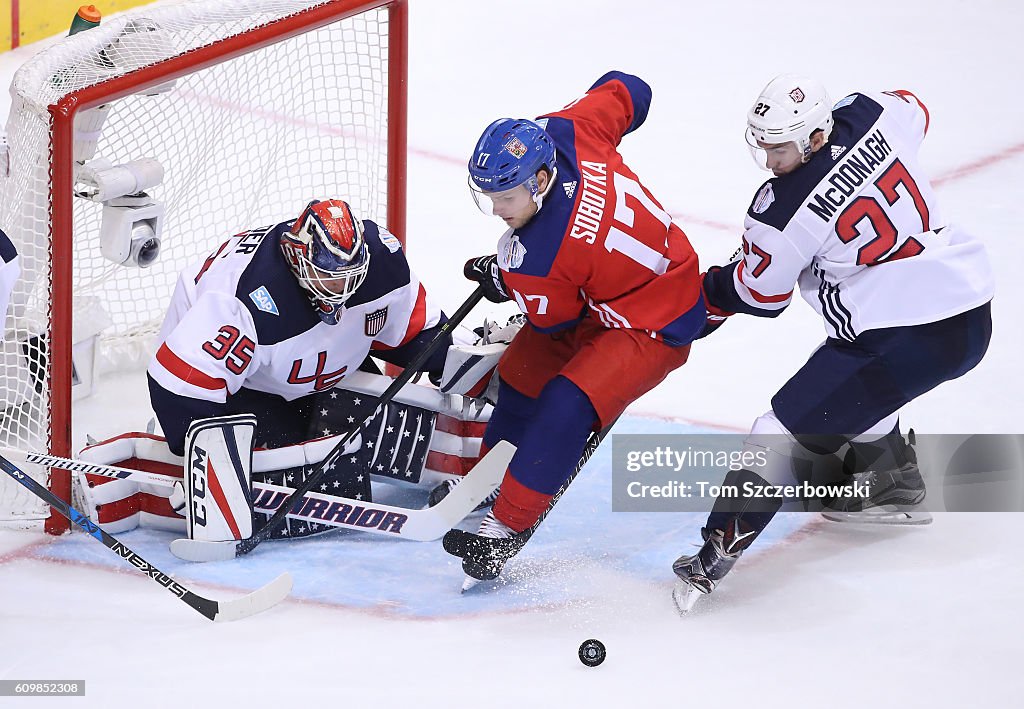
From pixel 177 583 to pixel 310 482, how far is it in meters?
0.40

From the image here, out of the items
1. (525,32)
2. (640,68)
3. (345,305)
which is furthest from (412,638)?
(525,32)

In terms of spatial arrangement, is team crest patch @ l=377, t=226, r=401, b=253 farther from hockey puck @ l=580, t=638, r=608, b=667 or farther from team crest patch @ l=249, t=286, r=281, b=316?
hockey puck @ l=580, t=638, r=608, b=667

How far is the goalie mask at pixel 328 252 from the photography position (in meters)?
2.89

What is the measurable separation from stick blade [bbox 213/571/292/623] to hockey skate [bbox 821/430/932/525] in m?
1.29

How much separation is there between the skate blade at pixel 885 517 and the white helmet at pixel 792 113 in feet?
3.05

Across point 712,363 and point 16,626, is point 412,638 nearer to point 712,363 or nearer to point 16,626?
point 16,626

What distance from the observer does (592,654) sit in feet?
8.87

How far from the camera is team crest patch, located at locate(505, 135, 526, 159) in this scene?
9.20ft

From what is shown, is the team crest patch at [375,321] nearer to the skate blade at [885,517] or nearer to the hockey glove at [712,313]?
the hockey glove at [712,313]

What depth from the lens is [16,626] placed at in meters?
2.80

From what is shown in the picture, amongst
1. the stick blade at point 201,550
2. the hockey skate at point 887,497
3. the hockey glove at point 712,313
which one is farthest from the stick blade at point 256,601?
the hockey skate at point 887,497

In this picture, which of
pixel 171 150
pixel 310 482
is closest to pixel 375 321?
pixel 310 482

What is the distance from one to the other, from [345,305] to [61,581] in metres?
0.83

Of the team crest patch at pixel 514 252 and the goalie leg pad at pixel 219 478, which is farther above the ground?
the team crest patch at pixel 514 252
